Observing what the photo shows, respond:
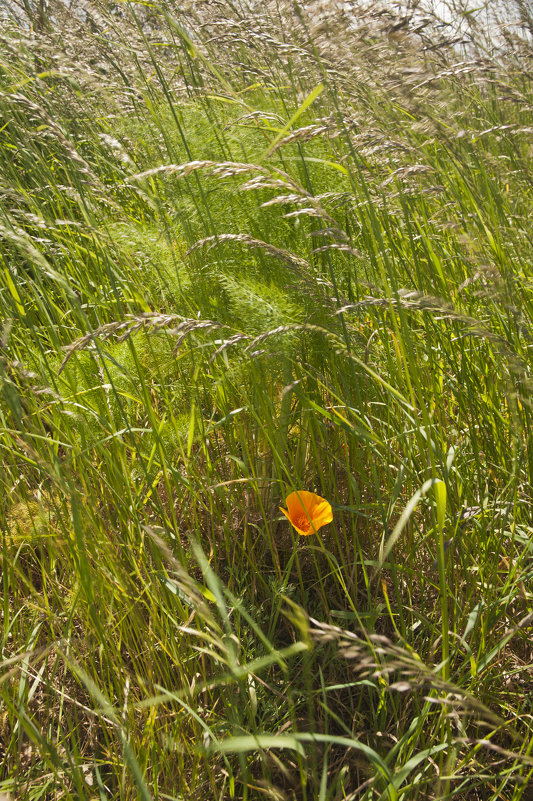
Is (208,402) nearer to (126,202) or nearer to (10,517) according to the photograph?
(10,517)

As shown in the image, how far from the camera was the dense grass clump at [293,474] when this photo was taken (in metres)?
1.02

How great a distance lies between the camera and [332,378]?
1.56 metres

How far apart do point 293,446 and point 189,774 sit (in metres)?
0.77

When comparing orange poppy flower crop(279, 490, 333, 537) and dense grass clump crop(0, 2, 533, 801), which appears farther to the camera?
orange poppy flower crop(279, 490, 333, 537)

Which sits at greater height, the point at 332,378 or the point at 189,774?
the point at 332,378

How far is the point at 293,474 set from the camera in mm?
1472

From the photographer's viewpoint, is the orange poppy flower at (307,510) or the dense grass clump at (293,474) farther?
the orange poppy flower at (307,510)

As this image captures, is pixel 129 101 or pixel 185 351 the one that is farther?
pixel 129 101

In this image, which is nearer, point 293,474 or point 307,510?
point 307,510

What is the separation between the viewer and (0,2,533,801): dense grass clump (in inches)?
40.0

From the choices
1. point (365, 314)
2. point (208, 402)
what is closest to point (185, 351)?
point (208, 402)

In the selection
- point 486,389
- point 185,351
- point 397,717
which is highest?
point 185,351

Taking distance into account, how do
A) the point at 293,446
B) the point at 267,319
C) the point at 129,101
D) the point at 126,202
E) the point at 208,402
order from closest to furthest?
1. the point at 267,319
2. the point at 293,446
3. the point at 208,402
4. the point at 129,101
5. the point at 126,202

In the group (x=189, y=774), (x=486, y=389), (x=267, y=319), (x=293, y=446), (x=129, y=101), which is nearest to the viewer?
(x=189, y=774)
